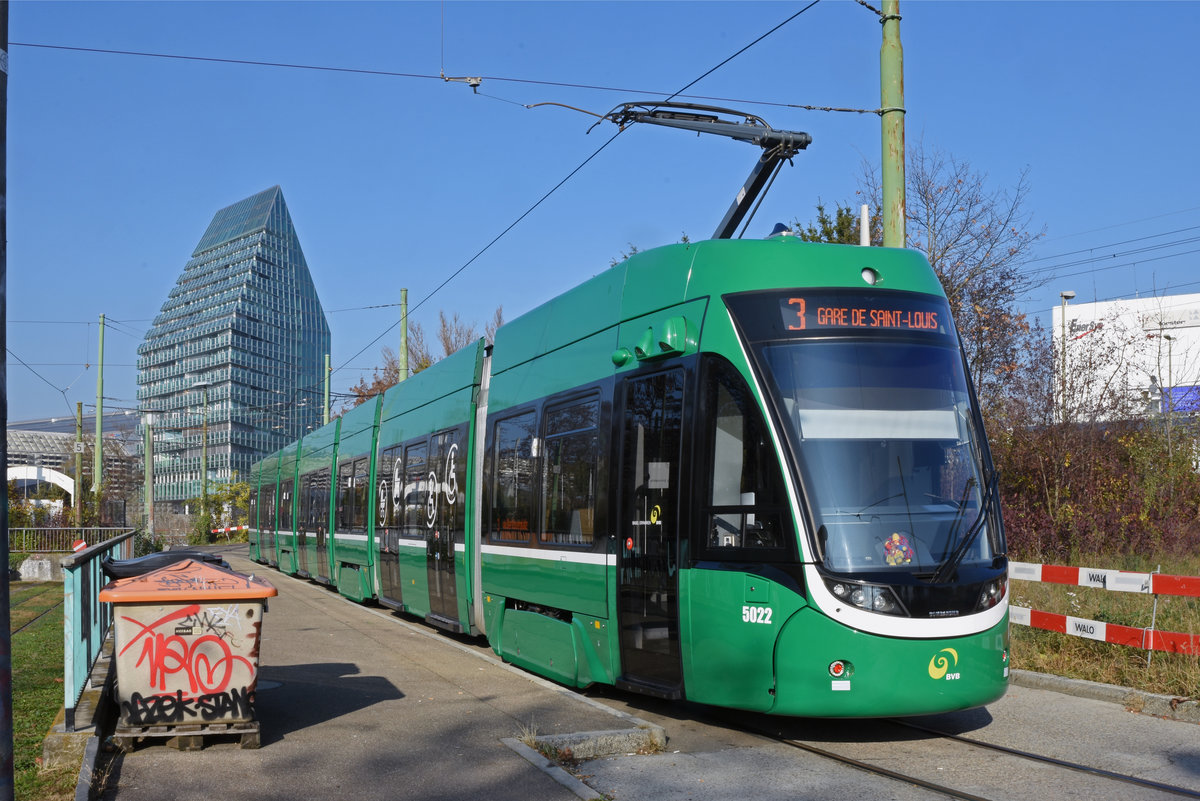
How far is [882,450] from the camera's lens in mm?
7816

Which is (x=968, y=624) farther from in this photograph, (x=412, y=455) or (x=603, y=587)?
(x=412, y=455)

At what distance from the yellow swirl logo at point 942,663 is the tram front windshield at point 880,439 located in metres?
0.53

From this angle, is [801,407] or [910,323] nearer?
[801,407]

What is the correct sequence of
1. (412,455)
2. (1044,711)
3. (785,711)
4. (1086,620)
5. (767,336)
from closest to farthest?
(785,711) < (767,336) < (1044,711) < (1086,620) < (412,455)

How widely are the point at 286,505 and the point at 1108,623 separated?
2329cm

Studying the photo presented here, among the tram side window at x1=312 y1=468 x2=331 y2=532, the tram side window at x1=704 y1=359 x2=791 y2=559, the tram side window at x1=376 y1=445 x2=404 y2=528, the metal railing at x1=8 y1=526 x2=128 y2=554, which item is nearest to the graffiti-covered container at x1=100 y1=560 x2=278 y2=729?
the tram side window at x1=704 y1=359 x2=791 y2=559

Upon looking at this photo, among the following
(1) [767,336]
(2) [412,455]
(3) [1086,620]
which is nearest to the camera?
(1) [767,336]

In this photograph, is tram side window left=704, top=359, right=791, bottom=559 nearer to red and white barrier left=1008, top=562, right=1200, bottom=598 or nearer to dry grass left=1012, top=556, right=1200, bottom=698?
red and white barrier left=1008, top=562, right=1200, bottom=598

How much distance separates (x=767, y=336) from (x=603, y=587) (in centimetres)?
263

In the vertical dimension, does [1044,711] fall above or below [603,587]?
below

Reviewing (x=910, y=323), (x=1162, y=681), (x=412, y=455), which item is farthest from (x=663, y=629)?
(x=412, y=455)

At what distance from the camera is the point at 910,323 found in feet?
27.6

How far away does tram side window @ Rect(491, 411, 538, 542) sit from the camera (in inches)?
451

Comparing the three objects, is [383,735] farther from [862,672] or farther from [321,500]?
[321,500]
